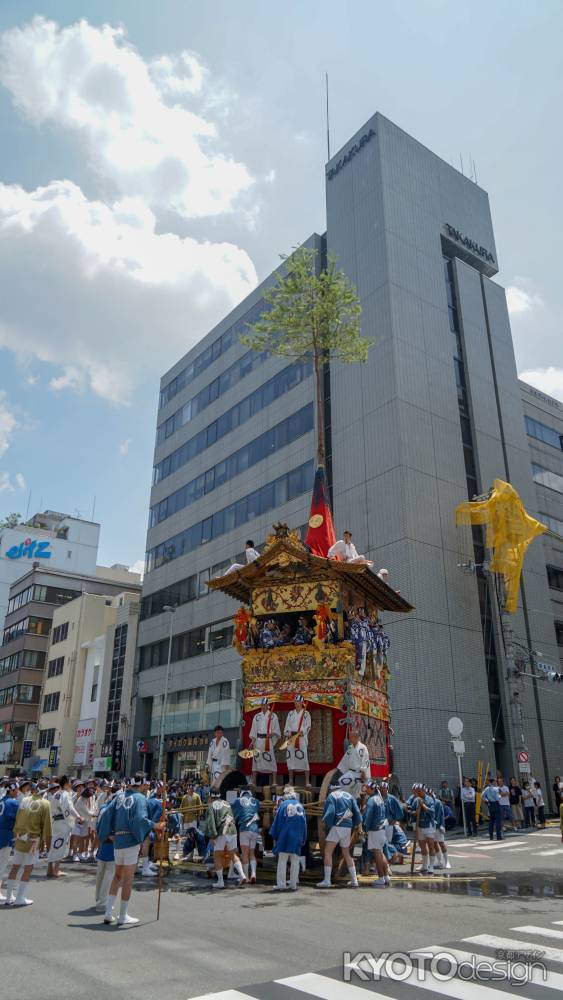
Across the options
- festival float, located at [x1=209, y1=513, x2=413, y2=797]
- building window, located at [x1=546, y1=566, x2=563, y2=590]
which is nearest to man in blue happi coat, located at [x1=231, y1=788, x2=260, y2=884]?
festival float, located at [x1=209, y1=513, x2=413, y2=797]

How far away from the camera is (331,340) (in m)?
20.0

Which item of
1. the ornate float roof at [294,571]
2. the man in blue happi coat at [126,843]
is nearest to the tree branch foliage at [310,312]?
the ornate float roof at [294,571]

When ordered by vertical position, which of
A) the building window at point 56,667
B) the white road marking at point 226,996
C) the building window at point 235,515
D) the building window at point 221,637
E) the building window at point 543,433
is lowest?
the white road marking at point 226,996

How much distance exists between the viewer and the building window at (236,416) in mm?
43156

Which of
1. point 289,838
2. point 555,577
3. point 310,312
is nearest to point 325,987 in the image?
point 289,838

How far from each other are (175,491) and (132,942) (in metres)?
47.9

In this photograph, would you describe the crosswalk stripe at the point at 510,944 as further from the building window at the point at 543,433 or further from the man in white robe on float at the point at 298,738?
the building window at the point at 543,433

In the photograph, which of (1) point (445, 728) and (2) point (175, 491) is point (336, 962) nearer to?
(1) point (445, 728)

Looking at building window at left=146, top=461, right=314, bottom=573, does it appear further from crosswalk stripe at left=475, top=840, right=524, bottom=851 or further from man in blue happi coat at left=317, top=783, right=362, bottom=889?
man in blue happi coat at left=317, top=783, right=362, bottom=889

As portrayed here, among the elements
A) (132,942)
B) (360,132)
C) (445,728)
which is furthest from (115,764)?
(360,132)

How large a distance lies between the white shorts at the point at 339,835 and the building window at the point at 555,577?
33579 mm

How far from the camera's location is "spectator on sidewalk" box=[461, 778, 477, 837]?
81.9 feet

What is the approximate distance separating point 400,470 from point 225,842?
23283 millimetres

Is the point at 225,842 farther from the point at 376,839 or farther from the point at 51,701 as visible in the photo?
the point at 51,701
